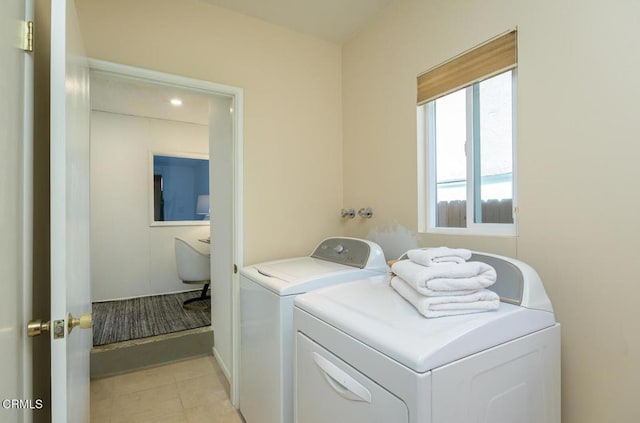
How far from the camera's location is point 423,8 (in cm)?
170

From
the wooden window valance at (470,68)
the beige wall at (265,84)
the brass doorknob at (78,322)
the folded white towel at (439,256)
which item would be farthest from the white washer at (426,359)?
the beige wall at (265,84)

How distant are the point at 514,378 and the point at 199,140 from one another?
177 inches

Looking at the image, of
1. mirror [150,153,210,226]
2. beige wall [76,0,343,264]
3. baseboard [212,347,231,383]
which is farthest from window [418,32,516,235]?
mirror [150,153,210,226]

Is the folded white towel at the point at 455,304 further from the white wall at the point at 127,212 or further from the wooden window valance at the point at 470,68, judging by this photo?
the white wall at the point at 127,212

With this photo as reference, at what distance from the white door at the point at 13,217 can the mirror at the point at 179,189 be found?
3.63 m

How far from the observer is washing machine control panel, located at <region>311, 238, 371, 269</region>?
168 cm

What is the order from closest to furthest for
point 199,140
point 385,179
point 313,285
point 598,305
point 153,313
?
point 598,305 < point 313,285 < point 385,179 < point 153,313 < point 199,140

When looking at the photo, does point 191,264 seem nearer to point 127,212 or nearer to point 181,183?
point 127,212

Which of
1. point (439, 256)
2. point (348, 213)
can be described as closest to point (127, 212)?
point (348, 213)

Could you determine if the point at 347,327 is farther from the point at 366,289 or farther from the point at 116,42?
the point at 116,42

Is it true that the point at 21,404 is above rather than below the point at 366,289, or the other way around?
below

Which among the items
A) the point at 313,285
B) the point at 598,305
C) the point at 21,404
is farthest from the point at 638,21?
the point at 21,404

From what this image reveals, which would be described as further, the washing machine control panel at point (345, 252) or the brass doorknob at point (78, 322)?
the washing machine control panel at point (345, 252)

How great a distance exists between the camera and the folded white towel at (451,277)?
93 centimetres
